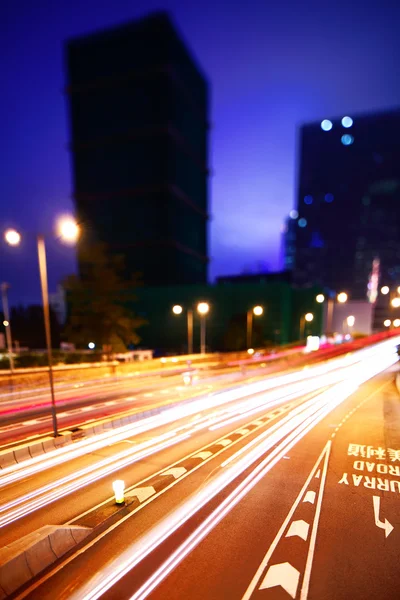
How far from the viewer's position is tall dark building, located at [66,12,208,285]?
255ft

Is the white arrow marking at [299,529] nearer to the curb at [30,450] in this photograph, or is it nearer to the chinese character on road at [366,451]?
the chinese character on road at [366,451]

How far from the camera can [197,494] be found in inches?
333

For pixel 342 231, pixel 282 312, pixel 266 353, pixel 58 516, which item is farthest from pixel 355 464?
pixel 342 231

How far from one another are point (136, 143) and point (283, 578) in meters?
89.2

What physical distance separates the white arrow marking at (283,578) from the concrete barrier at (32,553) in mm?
4000

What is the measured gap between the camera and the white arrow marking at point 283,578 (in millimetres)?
5473

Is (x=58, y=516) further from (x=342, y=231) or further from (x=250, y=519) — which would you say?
(x=342, y=231)

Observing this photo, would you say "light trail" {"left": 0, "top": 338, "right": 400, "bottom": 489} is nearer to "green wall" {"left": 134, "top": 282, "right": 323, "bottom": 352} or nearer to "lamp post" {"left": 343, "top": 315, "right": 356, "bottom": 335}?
"green wall" {"left": 134, "top": 282, "right": 323, "bottom": 352}

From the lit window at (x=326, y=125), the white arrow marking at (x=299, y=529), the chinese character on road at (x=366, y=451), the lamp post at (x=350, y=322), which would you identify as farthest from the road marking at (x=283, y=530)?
the lit window at (x=326, y=125)

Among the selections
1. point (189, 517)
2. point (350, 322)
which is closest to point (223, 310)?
point (350, 322)

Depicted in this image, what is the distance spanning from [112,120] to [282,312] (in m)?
67.7

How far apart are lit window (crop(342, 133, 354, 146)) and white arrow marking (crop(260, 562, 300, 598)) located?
209776 millimetres

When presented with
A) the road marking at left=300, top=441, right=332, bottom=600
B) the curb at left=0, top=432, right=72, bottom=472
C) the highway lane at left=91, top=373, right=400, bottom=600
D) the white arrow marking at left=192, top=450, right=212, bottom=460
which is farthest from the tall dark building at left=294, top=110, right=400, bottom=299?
the curb at left=0, top=432, right=72, bottom=472

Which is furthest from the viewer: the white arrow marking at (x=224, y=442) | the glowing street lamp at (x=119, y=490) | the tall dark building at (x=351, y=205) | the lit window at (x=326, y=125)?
the lit window at (x=326, y=125)
